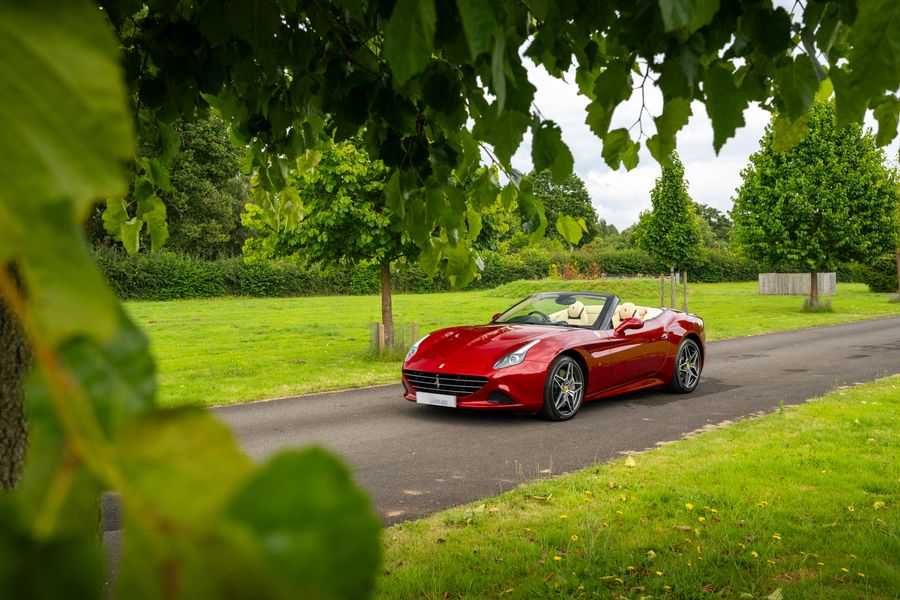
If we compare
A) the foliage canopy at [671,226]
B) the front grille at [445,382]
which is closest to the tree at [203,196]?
the foliage canopy at [671,226]

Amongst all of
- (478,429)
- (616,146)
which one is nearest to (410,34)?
(616,146)

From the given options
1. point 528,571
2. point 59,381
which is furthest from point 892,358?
point 59,381

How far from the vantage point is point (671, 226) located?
33781 millimetres

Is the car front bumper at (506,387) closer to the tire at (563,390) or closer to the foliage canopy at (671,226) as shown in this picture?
the tire at (563,390)

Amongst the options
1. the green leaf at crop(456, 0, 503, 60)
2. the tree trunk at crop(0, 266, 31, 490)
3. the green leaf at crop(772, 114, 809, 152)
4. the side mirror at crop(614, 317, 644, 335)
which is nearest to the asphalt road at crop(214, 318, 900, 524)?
the side mirror at crop(614, 317, 644, 335)

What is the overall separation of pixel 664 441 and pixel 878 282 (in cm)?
3917

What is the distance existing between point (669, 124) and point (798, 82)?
0.37 m

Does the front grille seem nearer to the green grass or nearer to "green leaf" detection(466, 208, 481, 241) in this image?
the green grass

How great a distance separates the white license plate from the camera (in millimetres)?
8016

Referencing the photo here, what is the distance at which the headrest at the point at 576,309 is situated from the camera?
9.55 m

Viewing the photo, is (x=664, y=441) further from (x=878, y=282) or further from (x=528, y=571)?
(x=878, y=282)

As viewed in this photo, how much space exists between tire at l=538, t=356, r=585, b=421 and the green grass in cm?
174

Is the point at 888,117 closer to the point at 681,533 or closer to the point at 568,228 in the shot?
the point at 568,228

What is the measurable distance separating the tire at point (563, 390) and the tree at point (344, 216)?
538cm
